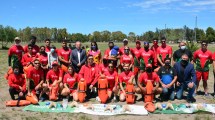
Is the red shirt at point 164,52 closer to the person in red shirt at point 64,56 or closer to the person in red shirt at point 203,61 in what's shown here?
the person in red shirt at point 203,61

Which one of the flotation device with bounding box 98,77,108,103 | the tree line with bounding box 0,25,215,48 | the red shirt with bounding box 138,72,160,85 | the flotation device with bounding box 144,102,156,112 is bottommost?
the flotation device with bounding box 144,102,156,112

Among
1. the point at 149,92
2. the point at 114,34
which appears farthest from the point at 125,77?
the point at 114,34

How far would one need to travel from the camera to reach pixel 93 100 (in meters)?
9.60

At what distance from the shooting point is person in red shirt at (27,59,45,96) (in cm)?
923

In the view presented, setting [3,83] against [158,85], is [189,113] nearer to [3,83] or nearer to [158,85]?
[158,85]

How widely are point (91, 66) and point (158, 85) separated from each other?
2424 millimetres

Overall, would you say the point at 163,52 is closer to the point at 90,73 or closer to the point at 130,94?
the point at 130,94

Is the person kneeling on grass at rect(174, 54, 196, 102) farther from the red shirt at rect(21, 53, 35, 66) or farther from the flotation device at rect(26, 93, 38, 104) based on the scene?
the red shirt at rect(21, 53, 35, 66)

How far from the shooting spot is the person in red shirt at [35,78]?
9234mm

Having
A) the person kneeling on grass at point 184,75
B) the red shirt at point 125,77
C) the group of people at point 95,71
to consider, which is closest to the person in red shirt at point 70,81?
the group of people at point 95,71

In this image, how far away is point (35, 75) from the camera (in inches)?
368

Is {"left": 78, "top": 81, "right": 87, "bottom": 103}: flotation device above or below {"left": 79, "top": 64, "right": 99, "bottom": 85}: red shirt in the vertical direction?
below

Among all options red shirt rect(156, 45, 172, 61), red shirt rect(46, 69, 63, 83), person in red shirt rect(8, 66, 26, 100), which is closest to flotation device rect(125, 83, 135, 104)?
red shirt rect(156, 45, 172, 61)

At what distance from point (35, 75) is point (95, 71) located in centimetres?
207
